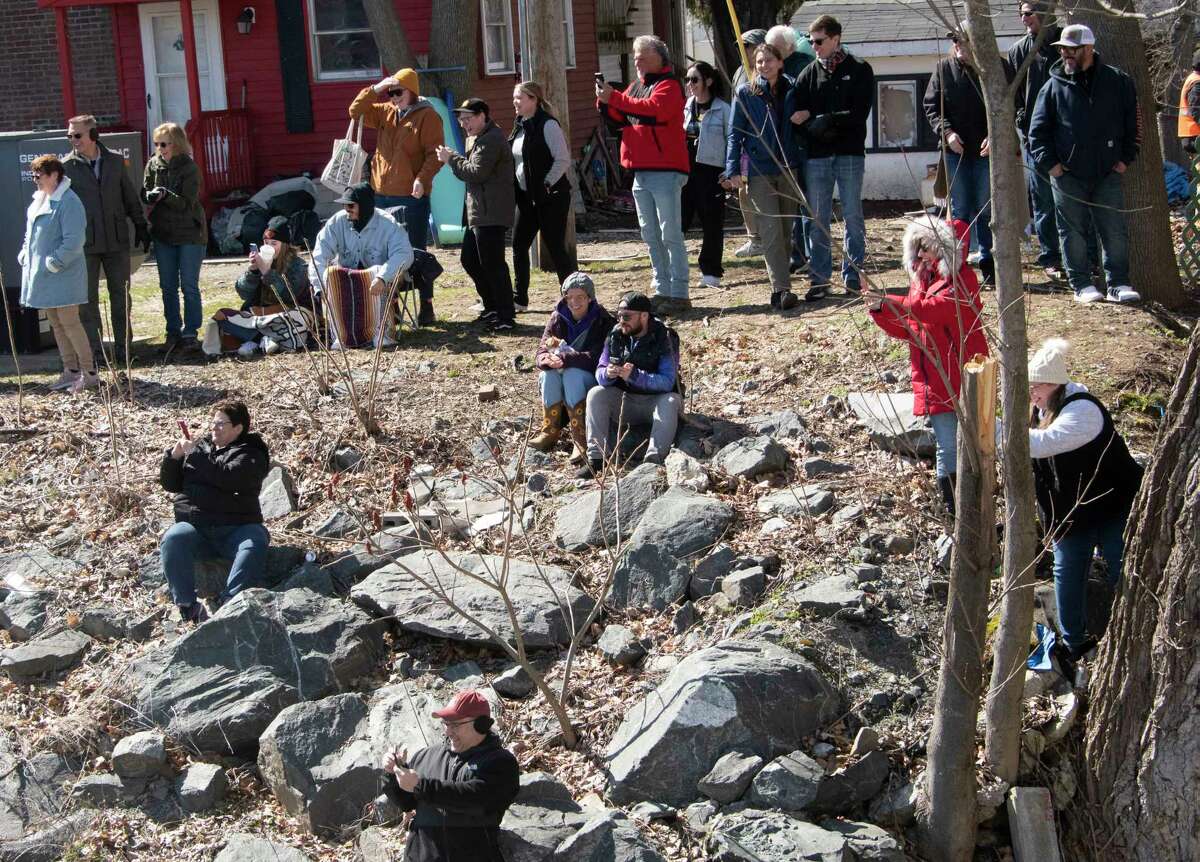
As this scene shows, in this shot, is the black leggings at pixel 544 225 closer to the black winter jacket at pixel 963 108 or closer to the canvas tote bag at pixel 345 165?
the canvas tote bag at pixel 345 165

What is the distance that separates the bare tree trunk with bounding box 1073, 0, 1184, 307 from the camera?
30.5 ft

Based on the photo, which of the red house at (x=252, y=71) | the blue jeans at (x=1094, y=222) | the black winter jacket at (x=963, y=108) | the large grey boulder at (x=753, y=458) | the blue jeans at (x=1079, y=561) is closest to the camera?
the blue jeans at (x=1079, y=561)

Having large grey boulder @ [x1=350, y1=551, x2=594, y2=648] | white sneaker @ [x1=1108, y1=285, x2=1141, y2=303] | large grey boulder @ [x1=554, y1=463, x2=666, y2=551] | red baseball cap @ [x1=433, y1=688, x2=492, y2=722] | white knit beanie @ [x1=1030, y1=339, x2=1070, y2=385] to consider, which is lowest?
large grey boulder @ [x1=350, y1=551, x2=594, y2=648]

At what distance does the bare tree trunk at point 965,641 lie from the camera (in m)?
4.86

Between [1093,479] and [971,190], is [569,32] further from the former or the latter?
[1093,479]

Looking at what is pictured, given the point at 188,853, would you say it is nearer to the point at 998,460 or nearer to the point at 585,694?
the point at 585,694

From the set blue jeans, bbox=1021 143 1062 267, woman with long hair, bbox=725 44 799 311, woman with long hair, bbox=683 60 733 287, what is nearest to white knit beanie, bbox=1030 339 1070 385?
woman with long hair, bbox=725 44 799 311

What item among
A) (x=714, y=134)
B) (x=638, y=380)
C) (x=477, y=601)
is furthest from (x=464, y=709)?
(x=714, y=134)

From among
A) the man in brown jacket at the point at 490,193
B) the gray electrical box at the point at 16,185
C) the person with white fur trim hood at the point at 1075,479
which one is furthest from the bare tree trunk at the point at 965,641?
the gray electrical box at the point at 16,185

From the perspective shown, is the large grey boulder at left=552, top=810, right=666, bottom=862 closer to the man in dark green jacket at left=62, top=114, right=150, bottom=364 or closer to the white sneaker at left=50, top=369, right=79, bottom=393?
the man in dark green jacket at left=62, top=114, right=150, bottom=364

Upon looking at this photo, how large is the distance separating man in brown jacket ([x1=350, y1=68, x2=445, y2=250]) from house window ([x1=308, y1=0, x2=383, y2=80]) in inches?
250

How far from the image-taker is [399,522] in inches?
307

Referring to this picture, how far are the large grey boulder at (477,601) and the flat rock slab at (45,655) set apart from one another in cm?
145

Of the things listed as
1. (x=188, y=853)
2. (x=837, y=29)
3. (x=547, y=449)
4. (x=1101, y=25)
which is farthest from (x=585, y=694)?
(x=1101, y=25)
